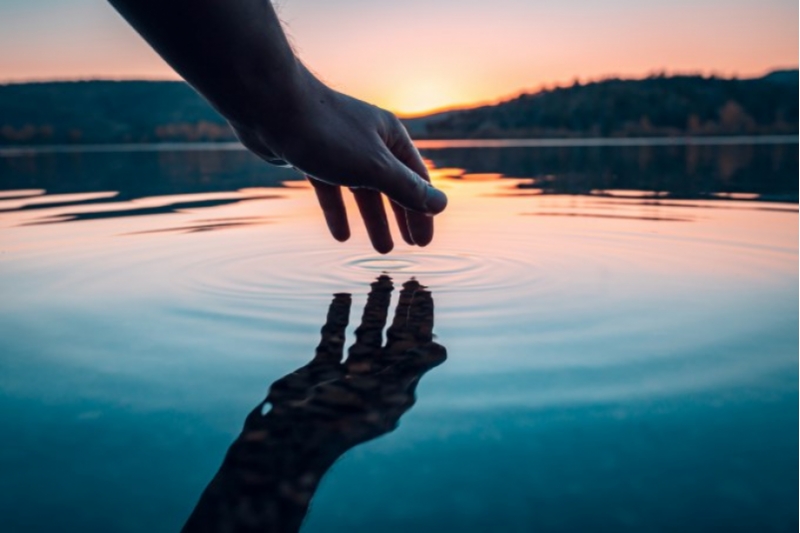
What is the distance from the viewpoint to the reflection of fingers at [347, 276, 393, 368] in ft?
6.51

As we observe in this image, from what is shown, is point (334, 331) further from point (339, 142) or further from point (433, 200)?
point (339, 142)

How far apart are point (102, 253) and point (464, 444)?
302 cm

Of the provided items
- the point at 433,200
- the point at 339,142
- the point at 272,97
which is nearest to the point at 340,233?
the point at 433,200

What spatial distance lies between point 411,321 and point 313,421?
88 cm

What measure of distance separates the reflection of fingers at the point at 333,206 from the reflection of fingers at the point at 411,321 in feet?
1.19

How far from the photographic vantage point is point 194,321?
2.34 m

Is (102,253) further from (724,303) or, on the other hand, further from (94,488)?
(724,303)

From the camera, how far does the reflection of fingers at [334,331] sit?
6.47ft

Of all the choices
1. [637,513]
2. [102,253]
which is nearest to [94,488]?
[637,513]

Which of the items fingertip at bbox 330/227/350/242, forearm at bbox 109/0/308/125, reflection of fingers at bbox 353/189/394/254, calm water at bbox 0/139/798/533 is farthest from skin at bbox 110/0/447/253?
calm water at bbox 0/139/798/533

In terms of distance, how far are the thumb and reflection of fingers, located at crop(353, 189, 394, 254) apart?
0.35 meters

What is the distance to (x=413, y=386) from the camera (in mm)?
1721

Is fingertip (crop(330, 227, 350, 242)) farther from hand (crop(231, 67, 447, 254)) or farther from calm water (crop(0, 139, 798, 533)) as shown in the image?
hand (crop(231, 67, 447, 254))

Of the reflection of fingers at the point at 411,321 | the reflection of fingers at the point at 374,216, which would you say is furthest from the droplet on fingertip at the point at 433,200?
the reflection of fingers at the point at 411,321
